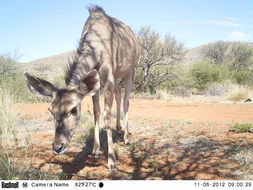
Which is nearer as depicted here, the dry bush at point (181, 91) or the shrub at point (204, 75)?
the dry bush at point (181, 91)

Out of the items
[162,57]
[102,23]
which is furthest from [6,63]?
[102,23]

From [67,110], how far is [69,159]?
1799mm

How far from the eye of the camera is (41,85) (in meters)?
3.29

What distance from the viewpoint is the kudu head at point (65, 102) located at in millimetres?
3010

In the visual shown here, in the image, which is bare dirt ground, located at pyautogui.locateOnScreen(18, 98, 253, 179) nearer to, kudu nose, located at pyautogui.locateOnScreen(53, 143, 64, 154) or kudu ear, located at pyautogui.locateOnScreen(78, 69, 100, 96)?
kudu nose, located at pyautogui.locateOnScreen(53, 143, 64, 154)

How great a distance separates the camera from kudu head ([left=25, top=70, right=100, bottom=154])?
3.01m

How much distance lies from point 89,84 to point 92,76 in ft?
0.59

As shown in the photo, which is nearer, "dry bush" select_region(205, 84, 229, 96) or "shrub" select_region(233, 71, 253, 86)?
"dry bush" select_region(205, 84, 229, 96)

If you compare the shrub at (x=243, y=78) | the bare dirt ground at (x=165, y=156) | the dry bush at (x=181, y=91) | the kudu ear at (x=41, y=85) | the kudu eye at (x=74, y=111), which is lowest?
the dry bush at (x=181, y=91)

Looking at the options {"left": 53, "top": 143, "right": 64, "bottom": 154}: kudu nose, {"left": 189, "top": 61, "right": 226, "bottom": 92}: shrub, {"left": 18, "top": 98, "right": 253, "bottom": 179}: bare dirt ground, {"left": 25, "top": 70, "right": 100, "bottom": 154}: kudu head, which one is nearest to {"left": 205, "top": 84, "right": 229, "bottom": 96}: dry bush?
{"left": 189, "top": 61, "right": 226, "bottom": 92}: shrub

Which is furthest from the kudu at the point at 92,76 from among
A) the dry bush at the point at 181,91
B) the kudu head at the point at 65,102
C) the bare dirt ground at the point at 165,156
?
the dry bush at the point at 181,91

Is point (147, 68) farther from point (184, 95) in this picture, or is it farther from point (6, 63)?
point (6, 63)

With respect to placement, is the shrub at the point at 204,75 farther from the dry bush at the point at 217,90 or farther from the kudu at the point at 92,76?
the kudu at the point at 92,76

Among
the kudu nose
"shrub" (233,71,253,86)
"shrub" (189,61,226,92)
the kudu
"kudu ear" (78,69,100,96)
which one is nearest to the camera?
the kudu nose
